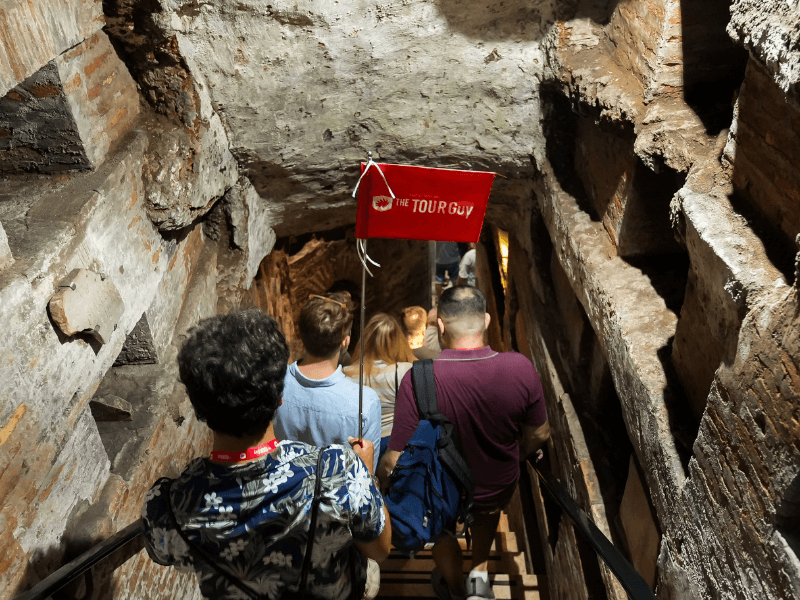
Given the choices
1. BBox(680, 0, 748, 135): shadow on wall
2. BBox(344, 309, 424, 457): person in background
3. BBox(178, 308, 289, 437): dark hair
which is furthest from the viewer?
BBox(344, 309, 424, 457): person in background

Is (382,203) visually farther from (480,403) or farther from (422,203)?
(480,403)

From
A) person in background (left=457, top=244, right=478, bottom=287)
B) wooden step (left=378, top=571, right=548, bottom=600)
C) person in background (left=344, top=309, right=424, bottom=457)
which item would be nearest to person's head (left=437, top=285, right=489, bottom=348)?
person in background (left=344, top=309, right=424, bottom=457)

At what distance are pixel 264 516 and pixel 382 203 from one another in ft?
7.18

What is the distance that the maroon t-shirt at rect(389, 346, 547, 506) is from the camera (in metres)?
2.64

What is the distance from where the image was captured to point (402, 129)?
426 centimetres

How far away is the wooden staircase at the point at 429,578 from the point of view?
11.5ft

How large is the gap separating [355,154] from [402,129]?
41cm

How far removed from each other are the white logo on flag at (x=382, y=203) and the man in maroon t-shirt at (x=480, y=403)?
86 cm

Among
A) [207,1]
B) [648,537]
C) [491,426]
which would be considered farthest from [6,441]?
[207,1]

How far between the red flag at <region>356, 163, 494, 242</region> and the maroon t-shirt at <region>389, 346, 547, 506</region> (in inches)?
37.5

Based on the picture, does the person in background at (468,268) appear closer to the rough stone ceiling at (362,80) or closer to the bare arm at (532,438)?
the rough stone ceiling at (362,80)

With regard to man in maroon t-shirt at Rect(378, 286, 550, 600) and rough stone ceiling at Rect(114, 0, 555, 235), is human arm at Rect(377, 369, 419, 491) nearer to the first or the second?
man in maroon t-shirt at Rect(378, 286, 550, 600)

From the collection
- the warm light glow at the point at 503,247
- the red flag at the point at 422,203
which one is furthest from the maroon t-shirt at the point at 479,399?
the warm light glow at the point at 503,247

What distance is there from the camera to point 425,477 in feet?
8.38
